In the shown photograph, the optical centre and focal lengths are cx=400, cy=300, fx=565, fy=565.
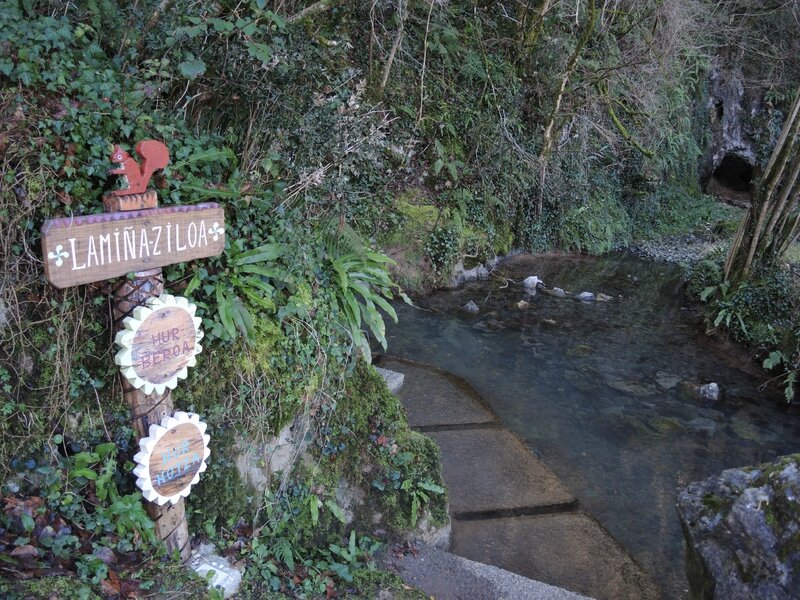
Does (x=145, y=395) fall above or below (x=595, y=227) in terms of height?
above

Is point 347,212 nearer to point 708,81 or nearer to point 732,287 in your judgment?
point 732,287

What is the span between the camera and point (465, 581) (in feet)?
12.6

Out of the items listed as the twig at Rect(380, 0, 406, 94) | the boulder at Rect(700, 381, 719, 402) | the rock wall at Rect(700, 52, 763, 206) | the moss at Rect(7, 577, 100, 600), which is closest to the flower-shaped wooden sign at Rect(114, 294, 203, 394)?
the moss at Rect(7, 577, 100, 600)

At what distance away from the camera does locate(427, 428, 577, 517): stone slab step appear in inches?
206

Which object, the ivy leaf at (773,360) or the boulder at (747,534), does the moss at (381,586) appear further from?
the ivy leaf at (773,360)

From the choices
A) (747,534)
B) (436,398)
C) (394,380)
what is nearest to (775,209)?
(436,398)

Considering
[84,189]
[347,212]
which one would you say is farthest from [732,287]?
[84,189]

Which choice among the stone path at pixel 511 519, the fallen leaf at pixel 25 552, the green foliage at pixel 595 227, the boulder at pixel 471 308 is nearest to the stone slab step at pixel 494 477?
the stone path at pixel 511 519

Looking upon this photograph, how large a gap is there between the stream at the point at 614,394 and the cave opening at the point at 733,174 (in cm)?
1454

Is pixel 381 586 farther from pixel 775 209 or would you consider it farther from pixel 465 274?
pixel 775 209

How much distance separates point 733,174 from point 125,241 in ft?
87.9

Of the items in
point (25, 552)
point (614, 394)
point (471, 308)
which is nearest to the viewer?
point (25, 552)

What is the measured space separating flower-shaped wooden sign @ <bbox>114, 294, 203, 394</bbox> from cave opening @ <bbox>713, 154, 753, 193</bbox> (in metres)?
25.3

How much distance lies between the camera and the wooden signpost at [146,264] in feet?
8.16
